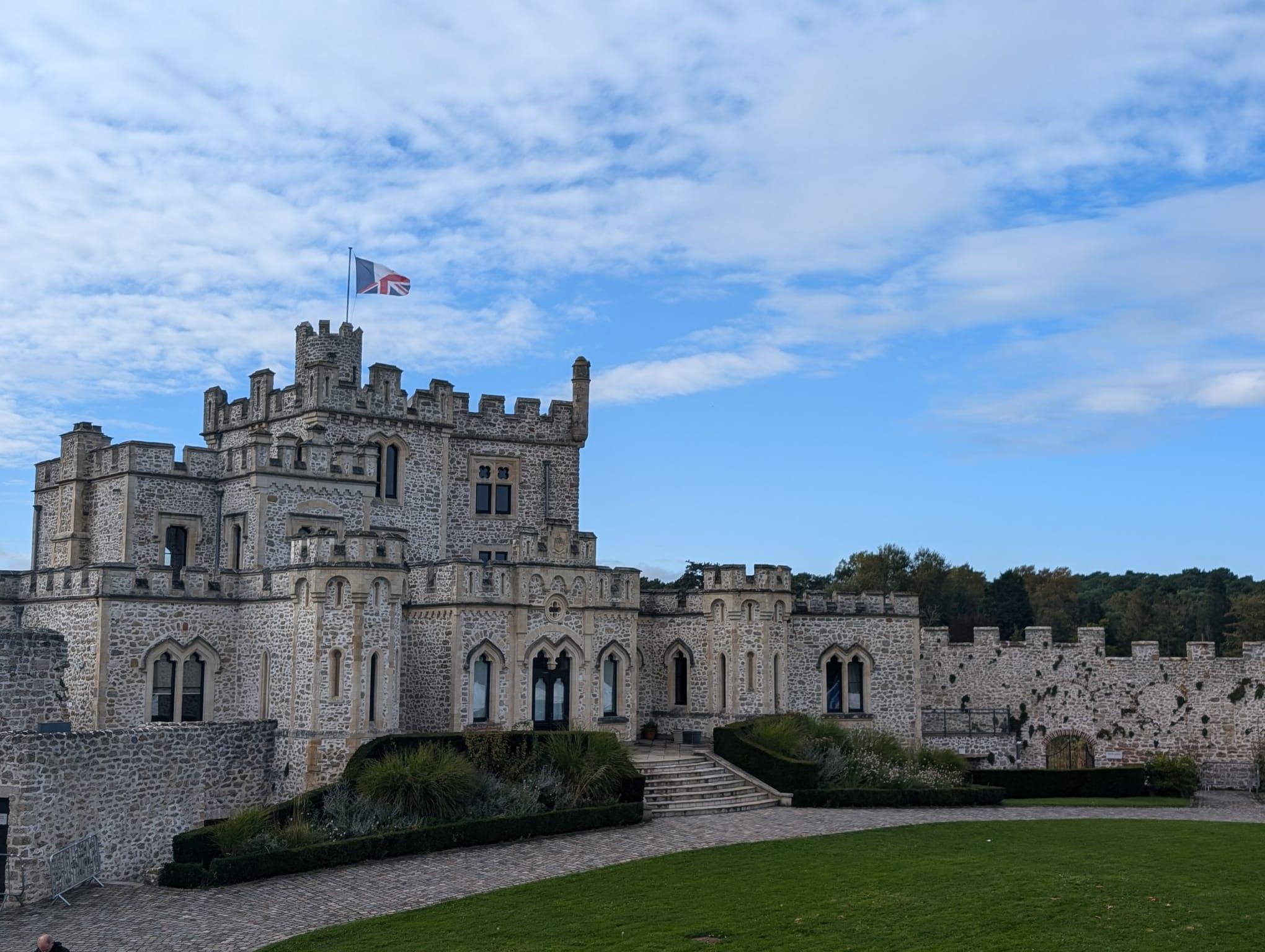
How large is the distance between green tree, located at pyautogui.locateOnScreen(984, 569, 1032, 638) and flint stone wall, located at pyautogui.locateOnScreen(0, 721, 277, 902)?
5578cm

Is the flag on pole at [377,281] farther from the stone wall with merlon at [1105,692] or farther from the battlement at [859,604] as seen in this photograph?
the stone wall with merlon at [1105,692]

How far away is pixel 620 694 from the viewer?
4038cm

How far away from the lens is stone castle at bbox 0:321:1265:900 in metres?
33.6

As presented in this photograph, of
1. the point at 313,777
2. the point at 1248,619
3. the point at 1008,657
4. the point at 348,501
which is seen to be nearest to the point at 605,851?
the point at 313,777

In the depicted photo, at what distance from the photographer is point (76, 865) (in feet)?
91.7

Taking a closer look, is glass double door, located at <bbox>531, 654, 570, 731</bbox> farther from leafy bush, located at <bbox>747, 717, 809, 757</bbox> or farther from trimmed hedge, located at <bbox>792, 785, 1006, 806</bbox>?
trimmed hedge, located at <bbox>792, 785, 1006, 806</bbox>

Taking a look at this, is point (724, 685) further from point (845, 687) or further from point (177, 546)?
point (177, 546)

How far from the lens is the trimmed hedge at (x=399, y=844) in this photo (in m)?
27.4

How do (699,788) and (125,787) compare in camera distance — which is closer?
(125,787)

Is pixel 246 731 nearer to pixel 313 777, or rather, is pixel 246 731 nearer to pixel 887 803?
pixel 313 777

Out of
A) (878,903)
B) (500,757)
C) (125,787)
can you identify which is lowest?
(878,903)

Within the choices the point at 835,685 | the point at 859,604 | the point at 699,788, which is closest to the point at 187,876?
the point at 699,788

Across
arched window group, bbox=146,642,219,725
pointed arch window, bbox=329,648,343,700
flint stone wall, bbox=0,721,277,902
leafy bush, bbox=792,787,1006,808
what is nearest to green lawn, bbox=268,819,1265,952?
leafy bush, bbox=792,787,1006,808

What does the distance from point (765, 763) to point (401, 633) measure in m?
10.1
